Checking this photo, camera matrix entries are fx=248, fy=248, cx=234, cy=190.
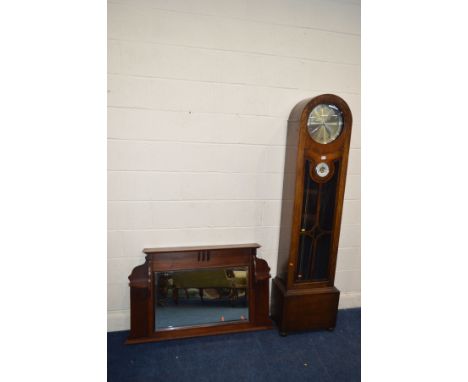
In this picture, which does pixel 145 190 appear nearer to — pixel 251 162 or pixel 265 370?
pixel 251 162

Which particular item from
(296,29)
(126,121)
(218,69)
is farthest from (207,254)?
(296,29)

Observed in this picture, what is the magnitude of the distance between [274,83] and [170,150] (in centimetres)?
90

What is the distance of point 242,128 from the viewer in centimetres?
181

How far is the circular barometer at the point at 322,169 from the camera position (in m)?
1.69

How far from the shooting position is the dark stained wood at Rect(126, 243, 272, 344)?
5.65 feet

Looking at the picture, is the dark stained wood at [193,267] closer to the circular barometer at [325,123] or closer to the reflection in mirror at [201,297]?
the reflection in mirror at [201,297]

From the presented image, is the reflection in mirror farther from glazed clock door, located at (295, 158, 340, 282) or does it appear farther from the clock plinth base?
glazed clock door, located at (295, 158, 340, 282)

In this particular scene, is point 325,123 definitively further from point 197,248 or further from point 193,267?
point 193,267

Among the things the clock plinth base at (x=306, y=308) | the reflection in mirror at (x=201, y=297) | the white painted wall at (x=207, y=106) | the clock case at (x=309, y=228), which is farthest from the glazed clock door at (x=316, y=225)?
the reflection in mirror at (x=201, y=297)

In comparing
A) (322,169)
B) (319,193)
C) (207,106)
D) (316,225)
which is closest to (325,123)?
(322,169)

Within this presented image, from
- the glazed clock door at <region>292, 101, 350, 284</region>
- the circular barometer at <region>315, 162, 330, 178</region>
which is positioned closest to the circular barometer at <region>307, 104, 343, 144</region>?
the glazed clock door at <region>292, 101, 350, 284</region>

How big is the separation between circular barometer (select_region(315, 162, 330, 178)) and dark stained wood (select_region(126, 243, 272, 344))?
703 millimetres

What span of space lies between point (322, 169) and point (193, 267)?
1149mm
